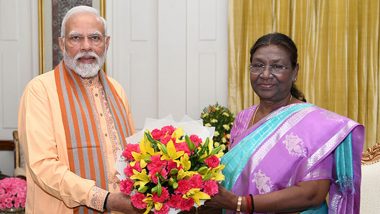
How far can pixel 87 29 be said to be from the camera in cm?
243

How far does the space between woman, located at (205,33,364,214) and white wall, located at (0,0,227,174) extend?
12.3ft

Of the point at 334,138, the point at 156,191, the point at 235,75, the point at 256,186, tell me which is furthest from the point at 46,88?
the point at 235,75

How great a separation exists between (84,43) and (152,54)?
3819 millimetres

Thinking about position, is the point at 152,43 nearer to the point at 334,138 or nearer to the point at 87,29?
the point at 87,29

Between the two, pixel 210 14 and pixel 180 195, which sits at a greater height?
pixel 210 14

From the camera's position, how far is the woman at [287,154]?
209 cm

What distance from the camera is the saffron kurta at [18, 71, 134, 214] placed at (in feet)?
7.31

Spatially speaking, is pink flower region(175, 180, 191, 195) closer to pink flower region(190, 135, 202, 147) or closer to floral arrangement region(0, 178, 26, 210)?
pink flower region(190, 135, 202, 147)

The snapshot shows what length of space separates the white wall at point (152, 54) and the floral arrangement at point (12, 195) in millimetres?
3015

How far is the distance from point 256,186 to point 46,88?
1.05m

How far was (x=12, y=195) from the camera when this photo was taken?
3.24 m

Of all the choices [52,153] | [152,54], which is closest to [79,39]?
[52,153]

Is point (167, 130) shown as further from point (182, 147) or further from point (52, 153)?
point (52, 153)

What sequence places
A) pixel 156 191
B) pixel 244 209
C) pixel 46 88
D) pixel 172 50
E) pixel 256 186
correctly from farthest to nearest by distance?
pixel 172 50 → pixel 46 88 → pixel 256 186 → pixel 244 209 → pixel 156 191
